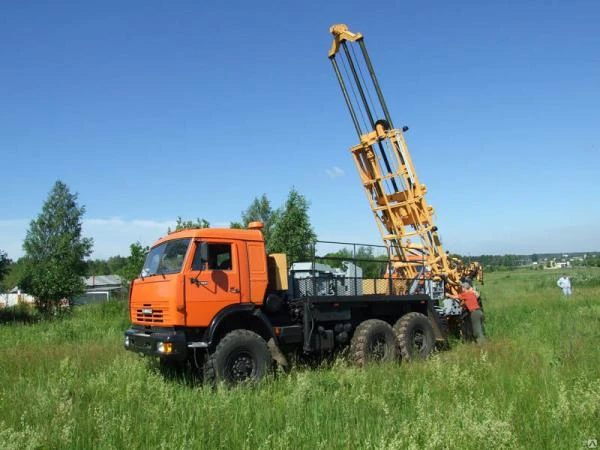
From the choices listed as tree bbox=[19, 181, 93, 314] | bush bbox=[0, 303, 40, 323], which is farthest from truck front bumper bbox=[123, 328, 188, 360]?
tree bbox=[19, 181, 93, 314]

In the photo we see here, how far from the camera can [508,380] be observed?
7582mm

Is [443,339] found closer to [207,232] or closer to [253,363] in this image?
[253,363]

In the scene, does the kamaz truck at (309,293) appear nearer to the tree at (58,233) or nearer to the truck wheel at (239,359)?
the truck wheel at (239,359)

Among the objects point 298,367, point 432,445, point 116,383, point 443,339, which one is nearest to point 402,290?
point 443,339

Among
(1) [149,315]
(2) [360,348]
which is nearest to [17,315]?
(1) [149,315]

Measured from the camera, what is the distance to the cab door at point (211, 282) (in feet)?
26.9

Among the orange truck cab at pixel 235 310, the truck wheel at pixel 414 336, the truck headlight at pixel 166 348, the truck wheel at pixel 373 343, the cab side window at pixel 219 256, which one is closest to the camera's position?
the truck headlight at pixel 166 348

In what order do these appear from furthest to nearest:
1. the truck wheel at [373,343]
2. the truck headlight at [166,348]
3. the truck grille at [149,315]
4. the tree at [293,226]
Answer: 1. the tree at [293,226]
2. the truck wheel at [373,343]
3. the truck grille at [149,315]
4. the truck headlight at [166,348]

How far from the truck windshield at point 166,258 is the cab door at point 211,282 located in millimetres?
240

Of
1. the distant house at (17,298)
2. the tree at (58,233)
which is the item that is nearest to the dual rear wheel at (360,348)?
the distant house at (17,298)

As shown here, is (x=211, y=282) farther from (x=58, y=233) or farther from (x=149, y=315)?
(x=58, y=233)

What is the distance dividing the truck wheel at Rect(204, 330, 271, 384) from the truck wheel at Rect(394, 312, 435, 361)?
3474 mm

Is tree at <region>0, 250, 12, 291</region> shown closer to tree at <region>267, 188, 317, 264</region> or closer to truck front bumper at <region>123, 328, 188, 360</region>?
tree at <region>267, 188, 317, 264</region>

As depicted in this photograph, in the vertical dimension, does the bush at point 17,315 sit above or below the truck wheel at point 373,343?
above
